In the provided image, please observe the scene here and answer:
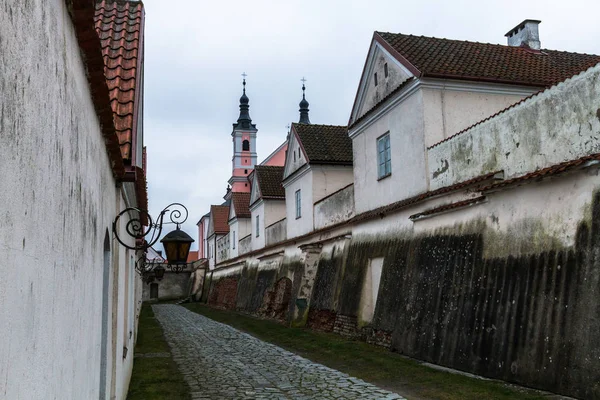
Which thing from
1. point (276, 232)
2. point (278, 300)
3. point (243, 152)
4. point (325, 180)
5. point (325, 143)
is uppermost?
point (243, 152)

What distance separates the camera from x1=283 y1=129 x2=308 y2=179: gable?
80.0 ft

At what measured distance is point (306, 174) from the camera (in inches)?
939

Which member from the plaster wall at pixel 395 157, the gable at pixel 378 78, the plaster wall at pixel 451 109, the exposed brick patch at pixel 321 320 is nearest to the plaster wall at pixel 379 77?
the gable at pixel 378 78

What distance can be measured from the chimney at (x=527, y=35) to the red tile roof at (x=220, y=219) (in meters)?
34.7

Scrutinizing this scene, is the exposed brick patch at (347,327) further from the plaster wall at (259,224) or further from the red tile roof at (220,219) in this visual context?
the red tile roof at (220,219)

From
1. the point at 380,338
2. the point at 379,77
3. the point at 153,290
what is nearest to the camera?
the point at 380,338

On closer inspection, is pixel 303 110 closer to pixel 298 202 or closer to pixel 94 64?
pixel 298 202

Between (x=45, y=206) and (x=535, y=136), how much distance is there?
8.93m

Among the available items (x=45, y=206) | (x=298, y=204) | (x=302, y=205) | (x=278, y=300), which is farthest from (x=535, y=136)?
(x=278, y=300)

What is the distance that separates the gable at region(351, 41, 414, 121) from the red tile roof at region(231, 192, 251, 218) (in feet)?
77.0

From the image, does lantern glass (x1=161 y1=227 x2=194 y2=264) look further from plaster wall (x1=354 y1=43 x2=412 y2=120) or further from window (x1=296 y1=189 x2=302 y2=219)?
window (x1=296 y1=189 x2=302 y2=219)

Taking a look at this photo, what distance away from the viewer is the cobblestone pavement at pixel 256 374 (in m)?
9.02

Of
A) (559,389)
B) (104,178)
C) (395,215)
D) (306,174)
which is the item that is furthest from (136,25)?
(306,174)

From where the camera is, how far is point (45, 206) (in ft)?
7.99
